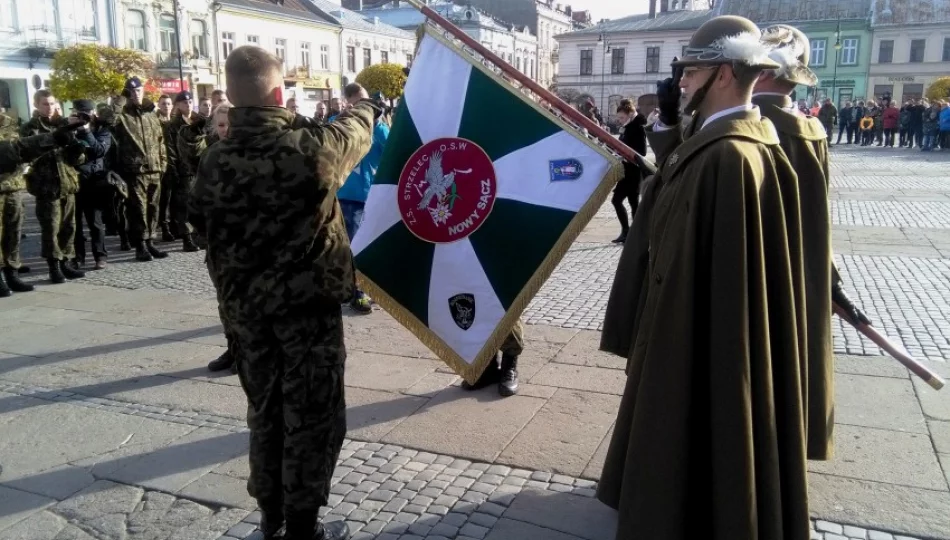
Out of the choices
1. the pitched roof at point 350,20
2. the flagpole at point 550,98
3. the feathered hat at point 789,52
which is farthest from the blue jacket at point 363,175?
the pitched roof at point 350,20

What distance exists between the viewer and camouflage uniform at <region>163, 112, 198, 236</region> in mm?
10078

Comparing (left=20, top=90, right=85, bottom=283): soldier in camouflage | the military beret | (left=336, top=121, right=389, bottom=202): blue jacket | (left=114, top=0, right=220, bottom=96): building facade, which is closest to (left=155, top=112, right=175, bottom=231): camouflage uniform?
(left=20, top=90, right=85, bottom=283): soldier in camouflage

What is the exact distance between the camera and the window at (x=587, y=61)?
68688mm

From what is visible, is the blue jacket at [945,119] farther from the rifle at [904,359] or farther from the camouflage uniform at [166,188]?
the rifle at [904,359]

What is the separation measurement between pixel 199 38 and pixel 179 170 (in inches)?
1439

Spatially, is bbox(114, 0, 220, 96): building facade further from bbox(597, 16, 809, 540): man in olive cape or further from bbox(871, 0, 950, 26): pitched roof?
bbox(871, 0, 950, 26): pitched roof

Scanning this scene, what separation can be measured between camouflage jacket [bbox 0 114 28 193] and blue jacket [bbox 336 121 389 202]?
11.3 ft

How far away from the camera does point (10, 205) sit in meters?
7.61

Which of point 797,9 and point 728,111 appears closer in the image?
point 728,111

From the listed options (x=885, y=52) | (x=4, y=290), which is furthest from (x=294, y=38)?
(x=4, y=290)

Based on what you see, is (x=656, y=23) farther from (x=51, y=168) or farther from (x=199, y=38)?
(x=51, y=168)

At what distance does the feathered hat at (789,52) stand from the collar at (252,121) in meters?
1.90

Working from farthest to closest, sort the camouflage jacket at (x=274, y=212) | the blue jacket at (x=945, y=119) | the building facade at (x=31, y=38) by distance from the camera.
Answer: the building facade at (x=31, y=38) < the blue jacket at (x=945, y=119) < the camouflage jacket at (x=274, y=212)

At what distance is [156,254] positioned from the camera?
381 inches
